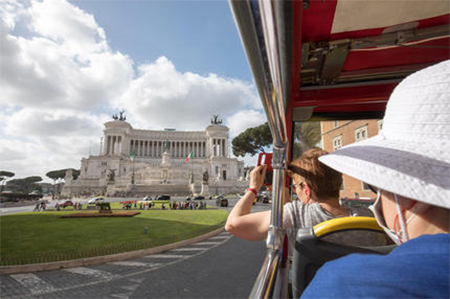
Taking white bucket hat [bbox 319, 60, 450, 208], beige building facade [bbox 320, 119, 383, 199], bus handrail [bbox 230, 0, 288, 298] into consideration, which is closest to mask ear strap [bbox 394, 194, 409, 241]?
white bucket hat [bbox 319, 60, 450, 208]

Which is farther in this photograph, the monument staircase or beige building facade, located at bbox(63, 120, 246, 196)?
beige building facade, located at bbox(63, 120, 246, 196)

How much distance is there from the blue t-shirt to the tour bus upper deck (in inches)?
26.8

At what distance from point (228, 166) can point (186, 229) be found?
2288 inches

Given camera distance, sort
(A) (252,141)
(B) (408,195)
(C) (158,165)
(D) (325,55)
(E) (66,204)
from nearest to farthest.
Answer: (B) (408,195) < (D) (325,55) < (E) (66,204) < (A) (252,141) < (C) (158,165)

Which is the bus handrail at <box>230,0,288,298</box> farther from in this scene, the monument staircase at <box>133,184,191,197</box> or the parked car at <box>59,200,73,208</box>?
the monument staircase at <box>133,184,191,197</box>

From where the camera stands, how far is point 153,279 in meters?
6.33

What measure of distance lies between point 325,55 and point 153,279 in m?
6.69

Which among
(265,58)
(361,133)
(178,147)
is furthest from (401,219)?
(178,147)

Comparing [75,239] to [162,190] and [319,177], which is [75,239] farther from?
[162,190]

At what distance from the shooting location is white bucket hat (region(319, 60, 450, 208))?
0.80 m

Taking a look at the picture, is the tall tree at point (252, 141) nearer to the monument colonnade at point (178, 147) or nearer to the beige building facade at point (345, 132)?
the beige building facade at point (345, 132)

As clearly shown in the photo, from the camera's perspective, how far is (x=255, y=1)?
574 millimetres

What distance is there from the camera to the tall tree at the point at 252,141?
3907 cm

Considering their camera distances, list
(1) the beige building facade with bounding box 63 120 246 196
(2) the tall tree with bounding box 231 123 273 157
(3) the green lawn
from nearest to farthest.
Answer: (3) the green lawn < (2) the tall tree with bounding box 231 123 273 157 < (1) the beige building facade with bounding box 63 120 246 196
